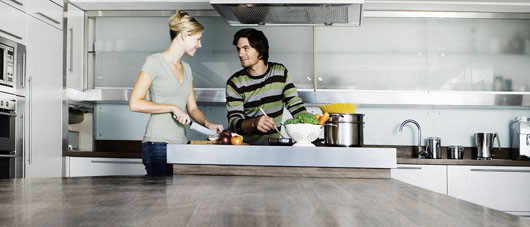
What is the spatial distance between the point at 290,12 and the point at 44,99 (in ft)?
5.57

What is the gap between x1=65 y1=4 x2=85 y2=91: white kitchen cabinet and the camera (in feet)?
13.1

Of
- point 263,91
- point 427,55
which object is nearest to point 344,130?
point 263,91

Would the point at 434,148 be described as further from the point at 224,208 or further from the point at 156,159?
the point at 224,208

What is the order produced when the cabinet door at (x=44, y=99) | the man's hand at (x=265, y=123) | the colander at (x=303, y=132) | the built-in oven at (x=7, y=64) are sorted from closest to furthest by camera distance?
1. the colander at (x=303, y=132)
2. the man's hand at (x=265, y=123)
3. the built-in oven at (x=7, y=64)
4. the cabinet door at (x=44, y=99)

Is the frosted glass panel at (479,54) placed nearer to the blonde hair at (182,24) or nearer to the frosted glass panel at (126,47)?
the frosted glass panel at (126,47)

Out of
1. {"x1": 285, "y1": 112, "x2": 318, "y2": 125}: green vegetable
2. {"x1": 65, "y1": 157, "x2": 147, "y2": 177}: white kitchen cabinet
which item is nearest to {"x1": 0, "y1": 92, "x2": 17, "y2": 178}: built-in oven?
{"x1": 65, "y1": 157, "x2": 147, "y2": 177}: white kitchen cabinet

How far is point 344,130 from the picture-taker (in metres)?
2.41

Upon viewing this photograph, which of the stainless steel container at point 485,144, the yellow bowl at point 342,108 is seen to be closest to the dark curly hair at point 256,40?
the yellow bowl at point 342,108

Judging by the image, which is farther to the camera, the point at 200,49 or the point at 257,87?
the point at 200,49

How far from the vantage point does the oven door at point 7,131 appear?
10.4ft

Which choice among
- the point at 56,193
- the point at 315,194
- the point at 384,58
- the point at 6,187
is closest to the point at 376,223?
the point at 315,194

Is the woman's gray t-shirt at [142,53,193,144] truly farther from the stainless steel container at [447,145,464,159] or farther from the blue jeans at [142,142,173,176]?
the stainless steel container at [447,145,464,159]

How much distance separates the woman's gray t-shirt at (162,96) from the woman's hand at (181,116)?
0.08 metres

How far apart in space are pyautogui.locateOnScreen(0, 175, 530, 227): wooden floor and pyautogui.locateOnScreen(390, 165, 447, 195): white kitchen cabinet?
2489mm
